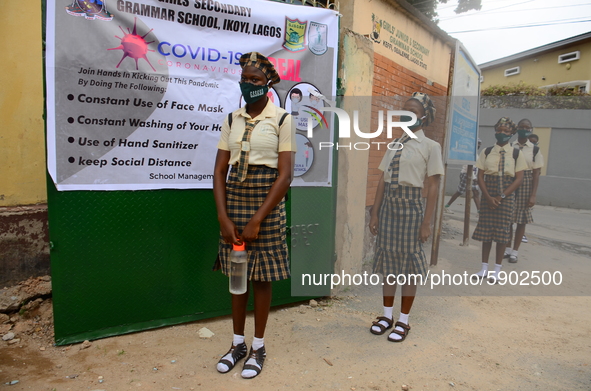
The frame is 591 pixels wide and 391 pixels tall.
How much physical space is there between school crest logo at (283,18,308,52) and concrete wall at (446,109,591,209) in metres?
9.31

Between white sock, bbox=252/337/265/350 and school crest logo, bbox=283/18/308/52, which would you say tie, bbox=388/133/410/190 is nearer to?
school crest logo, bbox=283/18/308/52

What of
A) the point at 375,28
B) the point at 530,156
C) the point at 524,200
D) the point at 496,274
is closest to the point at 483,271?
the point at 496,274

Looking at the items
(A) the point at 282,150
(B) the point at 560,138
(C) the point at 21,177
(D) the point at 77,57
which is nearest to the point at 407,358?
(A) the point at 282,150

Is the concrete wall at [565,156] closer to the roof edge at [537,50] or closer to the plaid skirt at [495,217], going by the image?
the roof edge at [537,50]

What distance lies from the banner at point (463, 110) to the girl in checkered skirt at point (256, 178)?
3.08 m

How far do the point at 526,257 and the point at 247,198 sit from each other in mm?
5310

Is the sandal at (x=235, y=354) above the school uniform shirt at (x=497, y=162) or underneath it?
underneath

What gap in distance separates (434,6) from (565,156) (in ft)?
19.2

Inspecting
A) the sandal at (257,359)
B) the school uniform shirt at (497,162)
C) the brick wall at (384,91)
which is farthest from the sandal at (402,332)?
the school uniform shirt at (497,162)

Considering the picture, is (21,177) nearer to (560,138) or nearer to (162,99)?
(162,99)

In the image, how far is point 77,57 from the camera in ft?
8.52

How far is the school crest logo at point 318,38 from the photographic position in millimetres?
3459

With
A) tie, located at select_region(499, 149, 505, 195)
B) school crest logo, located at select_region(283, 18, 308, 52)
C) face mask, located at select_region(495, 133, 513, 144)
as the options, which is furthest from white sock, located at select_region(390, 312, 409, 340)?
face mask, located at select_region(495, 133, 513, 144)

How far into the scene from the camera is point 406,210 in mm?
3135
